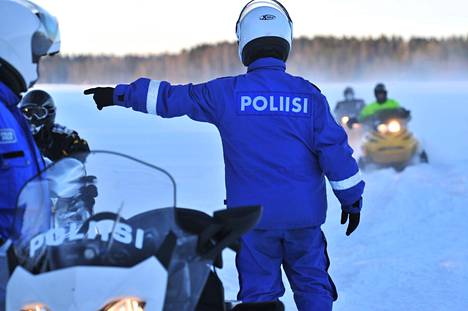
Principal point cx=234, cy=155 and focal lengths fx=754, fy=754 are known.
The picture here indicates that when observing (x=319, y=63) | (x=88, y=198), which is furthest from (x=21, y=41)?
(x=319, y=63)

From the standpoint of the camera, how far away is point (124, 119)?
34.2m

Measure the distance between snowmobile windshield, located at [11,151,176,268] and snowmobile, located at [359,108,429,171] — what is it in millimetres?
8942

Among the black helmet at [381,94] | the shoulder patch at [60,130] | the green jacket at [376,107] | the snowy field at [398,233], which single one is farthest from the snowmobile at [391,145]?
the shoulder patch at [60,130]

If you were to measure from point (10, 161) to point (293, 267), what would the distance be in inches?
60.5

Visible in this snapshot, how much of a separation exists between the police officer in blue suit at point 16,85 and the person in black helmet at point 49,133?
2.13m

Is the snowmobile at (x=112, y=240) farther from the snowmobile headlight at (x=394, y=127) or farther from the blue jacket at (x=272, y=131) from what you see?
the snowmobile headlight at (x=394, y=127)

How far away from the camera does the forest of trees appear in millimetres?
65125

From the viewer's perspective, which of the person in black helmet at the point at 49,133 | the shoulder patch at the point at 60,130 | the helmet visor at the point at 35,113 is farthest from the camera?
the helmet visor at the point at 35,113

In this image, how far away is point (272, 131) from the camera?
350 centimetres

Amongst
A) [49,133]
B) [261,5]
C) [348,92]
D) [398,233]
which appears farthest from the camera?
[348,92]

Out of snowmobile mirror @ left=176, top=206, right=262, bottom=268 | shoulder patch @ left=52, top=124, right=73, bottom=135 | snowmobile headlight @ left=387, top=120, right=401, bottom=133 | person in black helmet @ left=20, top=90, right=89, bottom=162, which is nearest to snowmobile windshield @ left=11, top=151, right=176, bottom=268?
snowmobile mirror @ left=176, top=206, right=262, bottom=268

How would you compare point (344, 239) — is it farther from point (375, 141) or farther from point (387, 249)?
point (375, 141)

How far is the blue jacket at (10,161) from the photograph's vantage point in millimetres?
2750

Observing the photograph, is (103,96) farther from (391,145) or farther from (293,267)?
(391,145)
